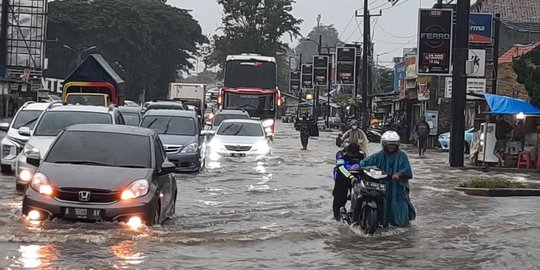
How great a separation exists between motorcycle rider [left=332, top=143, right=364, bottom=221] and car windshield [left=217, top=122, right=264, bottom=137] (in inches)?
595

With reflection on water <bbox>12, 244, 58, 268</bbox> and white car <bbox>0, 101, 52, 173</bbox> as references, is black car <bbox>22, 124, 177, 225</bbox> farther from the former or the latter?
white car <bbox>0, 101, 52, 173</bbox>

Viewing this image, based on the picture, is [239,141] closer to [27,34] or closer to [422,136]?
[422,136]

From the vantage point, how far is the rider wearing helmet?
12391mm

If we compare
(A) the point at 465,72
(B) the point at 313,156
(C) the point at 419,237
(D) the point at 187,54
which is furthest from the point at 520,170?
(D) the point at 187,54

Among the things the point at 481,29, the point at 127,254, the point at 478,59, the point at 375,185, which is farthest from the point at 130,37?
the point at 127,254

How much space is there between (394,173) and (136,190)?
3.77m

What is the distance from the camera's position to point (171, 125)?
2333 centimetres

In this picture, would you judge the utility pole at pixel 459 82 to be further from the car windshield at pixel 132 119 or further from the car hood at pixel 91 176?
the car hood at pixel 91 176

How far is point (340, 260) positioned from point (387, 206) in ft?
8.08

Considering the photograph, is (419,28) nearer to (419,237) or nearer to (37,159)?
(419,237)

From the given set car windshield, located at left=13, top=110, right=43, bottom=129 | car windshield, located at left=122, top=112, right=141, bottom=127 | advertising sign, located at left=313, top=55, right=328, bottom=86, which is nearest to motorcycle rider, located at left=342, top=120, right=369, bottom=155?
car windshield, located at left=13, top=110, right=43, bottom=129

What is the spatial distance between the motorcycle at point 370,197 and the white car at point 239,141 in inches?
606

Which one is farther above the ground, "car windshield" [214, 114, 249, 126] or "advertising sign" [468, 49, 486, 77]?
"advertising sign" [468, 49, 486, 77]

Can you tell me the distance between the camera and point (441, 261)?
10.5 meters
